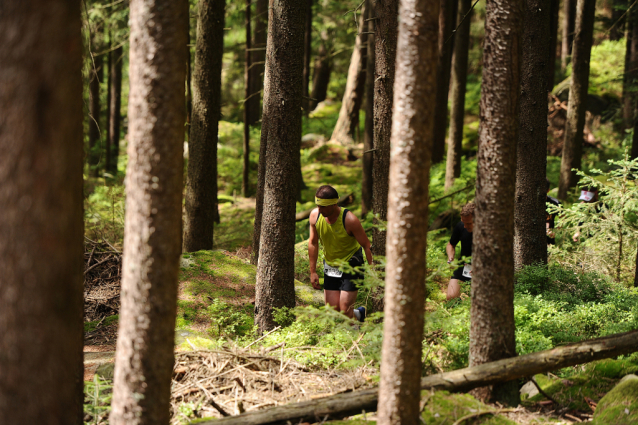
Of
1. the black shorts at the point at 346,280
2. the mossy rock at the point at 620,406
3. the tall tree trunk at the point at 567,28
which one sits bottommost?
the mossy rock at the point at 620,406

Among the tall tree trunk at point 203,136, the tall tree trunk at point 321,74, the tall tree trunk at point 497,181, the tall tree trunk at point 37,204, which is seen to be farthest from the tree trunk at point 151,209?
the tall tree trunk at point 321,74

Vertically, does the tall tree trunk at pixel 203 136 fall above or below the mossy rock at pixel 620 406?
above

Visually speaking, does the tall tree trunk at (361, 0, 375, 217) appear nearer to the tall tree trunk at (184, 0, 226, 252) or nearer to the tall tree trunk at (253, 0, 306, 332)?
the tall tree trunk at (184, 0, 226, 252)

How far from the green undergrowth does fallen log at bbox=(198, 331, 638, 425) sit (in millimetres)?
336

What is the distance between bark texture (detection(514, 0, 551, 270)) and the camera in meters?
8.07

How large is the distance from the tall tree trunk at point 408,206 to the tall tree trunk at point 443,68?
10.6 meters

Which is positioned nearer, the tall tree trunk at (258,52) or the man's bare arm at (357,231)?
the man's bare arm at (357,231)

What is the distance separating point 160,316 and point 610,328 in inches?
214

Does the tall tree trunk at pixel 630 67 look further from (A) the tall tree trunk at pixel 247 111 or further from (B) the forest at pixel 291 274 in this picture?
(A) the tall tree trunk at pixel 247 111

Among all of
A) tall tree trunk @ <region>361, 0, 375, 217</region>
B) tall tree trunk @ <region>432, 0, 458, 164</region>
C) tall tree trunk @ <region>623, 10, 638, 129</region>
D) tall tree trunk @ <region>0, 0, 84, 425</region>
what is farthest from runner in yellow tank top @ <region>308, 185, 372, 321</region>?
tall tree trunk @ <region>623, 10, 638, 129</region>

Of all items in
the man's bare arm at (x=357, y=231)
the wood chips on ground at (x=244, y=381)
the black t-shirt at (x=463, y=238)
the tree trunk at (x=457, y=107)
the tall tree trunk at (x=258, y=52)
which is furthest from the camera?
the tall tree trunk at (x=258, y=52)

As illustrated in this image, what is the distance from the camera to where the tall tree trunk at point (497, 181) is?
14.5 ft

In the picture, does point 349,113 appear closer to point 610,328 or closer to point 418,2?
point 610,328

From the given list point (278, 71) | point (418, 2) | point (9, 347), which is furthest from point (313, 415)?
point (278, 71)
